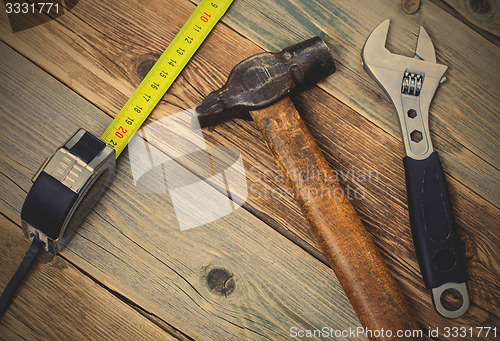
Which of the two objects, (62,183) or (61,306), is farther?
(61,306)

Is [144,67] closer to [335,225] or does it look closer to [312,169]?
[312,169]

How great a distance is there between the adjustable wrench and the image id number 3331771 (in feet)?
3.47

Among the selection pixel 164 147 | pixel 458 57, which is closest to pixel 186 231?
pixel 164 147

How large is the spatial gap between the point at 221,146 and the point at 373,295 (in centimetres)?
63

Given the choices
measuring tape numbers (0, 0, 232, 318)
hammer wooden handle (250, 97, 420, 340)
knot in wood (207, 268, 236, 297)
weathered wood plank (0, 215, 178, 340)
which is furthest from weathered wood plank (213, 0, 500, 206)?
weathered wood plank (0, 215, 178, 340)

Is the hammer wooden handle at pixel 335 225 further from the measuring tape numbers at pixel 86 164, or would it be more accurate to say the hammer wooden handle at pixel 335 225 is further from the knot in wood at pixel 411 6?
the knot in wood at pixel 411 6

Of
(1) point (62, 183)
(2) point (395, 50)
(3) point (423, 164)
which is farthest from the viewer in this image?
(2) point (395, 50)

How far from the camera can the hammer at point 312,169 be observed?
0.87 metres

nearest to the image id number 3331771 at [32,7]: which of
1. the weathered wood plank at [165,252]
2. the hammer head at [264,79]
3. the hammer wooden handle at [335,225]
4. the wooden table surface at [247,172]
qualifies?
the wooden table surface at [247,172]

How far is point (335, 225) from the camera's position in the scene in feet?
2.93

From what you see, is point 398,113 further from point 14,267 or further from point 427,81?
point 14,267

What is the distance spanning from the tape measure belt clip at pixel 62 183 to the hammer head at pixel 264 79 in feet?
1.04

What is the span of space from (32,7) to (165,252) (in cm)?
94

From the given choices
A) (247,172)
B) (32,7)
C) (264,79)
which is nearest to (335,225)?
(247,172)
